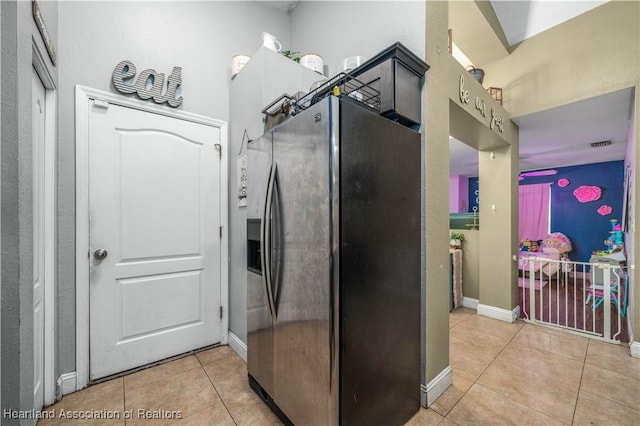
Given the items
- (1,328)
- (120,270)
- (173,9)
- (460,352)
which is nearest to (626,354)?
(460,352)

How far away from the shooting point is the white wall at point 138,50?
5.76 ft

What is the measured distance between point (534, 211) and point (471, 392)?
6857mm

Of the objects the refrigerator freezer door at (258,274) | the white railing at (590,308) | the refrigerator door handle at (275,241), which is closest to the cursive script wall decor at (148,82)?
the refrigerator freezer door at (258,274)

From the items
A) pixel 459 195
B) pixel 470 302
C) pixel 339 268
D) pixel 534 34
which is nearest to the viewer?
pixel 339 268

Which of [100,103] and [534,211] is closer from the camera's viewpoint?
[100,103]

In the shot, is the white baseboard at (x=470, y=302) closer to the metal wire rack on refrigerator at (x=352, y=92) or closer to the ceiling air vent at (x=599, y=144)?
the metal wire rack on refrigerator at (x=352, y=92)

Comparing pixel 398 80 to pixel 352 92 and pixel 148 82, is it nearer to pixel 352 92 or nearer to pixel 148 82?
pixel 352 92

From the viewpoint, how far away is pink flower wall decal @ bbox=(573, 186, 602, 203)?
580 centimetres

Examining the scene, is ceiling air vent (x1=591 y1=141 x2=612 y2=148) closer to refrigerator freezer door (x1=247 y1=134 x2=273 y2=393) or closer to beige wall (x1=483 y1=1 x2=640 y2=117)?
beige wall (x1=483 y1=1 x2=640 y2=117)

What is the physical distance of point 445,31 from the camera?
185 cm

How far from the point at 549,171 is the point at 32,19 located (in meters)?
8.92

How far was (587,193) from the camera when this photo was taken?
5.95 metres

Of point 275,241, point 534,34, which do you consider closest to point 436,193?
point 275,241

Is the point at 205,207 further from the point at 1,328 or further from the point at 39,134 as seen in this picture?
the point at 1,328
